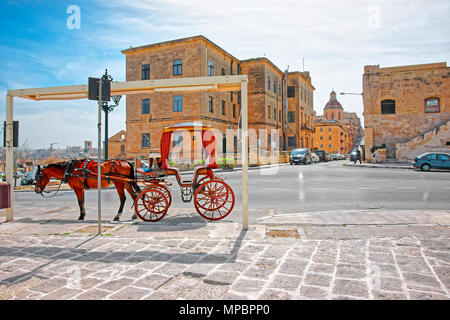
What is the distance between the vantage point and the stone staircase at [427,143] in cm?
3080

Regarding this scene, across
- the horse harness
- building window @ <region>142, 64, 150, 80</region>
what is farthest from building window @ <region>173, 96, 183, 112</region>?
the horse harness

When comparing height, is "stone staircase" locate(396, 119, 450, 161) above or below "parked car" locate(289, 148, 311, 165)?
above

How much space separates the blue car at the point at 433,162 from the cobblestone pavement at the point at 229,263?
1989cm

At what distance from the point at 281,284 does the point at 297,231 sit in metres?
2.64

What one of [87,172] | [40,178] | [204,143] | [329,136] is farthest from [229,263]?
[329,136]

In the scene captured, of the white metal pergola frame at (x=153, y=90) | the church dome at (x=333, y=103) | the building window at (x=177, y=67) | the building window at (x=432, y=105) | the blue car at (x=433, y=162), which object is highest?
the church dome at (x=333, y=103)

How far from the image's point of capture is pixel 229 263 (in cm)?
444

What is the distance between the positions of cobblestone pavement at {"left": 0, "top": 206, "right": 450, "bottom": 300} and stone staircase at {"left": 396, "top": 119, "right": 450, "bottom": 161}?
2951cm

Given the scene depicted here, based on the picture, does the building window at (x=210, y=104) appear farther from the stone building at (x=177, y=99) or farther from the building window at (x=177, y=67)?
the building window at (x=177, y=67)

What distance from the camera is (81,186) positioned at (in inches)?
312

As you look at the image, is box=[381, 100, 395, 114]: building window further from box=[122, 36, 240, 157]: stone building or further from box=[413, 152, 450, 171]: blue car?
box=[122, 36, 240, 157]: stone building

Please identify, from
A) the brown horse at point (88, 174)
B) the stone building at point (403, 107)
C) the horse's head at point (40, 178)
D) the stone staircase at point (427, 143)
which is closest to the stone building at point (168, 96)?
the stone building at point (403, 107)

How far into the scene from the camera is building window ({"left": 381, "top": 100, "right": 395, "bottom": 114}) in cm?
3478
